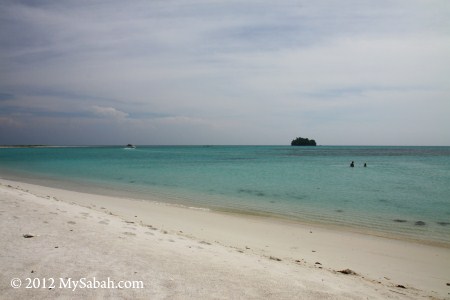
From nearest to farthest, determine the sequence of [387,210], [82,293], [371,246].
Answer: [82,293] → [371,246] → [387,210]

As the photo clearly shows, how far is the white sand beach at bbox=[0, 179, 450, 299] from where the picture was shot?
15.7 ft

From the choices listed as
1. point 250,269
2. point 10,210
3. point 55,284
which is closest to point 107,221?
point 10,210

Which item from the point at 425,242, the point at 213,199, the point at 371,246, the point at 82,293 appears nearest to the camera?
the point at 82,293

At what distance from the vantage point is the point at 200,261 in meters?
6.14

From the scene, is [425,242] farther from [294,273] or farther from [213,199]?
[213,199]

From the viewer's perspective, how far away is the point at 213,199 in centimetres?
1905

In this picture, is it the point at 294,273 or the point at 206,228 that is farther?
the point at 206,228

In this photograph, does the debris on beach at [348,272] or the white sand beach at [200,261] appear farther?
the debris on beach at [348,272]

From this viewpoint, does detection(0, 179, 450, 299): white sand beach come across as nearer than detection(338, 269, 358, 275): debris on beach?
Result: Yes

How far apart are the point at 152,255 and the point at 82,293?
182cm

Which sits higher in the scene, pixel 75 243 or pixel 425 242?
pixel 75 243

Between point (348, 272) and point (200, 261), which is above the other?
point (200, 261)

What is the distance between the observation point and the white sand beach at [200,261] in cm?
480

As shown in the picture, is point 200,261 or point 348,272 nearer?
point 200,261
